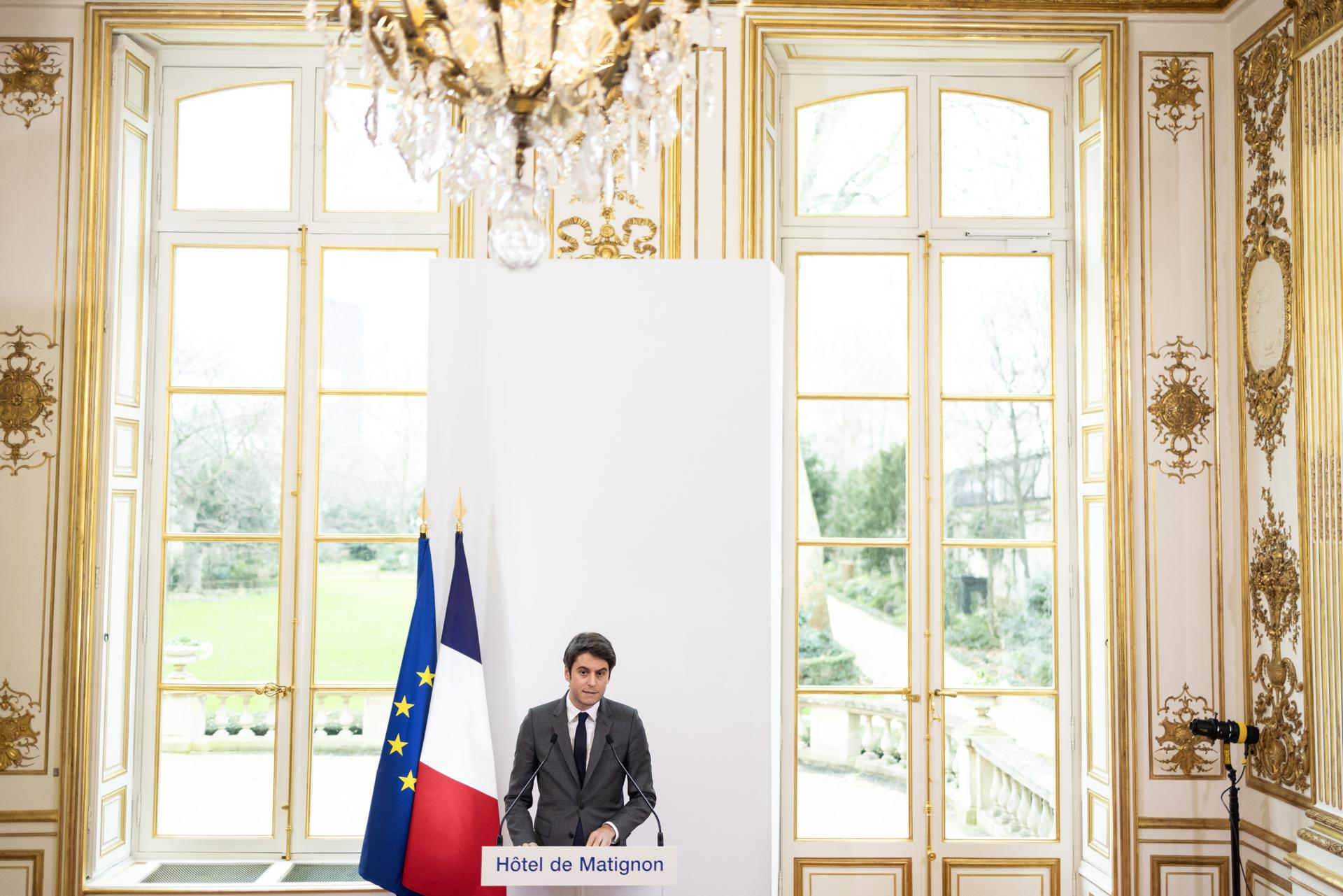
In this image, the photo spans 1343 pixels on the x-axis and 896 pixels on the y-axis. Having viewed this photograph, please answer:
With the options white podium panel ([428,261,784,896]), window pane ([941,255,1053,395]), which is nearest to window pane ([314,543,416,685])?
white podium panel ([428,261,784,896])

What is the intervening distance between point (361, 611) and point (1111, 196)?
3146 mm

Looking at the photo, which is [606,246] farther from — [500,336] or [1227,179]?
[1227,179]

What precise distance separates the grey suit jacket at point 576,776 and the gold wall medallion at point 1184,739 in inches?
75.3

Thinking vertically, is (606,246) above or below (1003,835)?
above

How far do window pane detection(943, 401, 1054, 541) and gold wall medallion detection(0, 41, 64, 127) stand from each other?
137 inches

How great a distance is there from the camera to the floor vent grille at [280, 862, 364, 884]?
3.54 m

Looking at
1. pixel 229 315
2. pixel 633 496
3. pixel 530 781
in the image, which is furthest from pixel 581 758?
pixel 229 315

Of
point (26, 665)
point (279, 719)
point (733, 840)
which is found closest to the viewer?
point (733, 840)

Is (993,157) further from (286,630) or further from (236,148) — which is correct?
(286,630)

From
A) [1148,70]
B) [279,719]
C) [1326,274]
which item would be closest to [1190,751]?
[1326,274]

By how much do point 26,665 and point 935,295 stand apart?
3541 mm

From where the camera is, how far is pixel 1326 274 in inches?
121

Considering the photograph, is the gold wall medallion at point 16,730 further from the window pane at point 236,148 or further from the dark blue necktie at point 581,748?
the dark blue necktie at point 581,748

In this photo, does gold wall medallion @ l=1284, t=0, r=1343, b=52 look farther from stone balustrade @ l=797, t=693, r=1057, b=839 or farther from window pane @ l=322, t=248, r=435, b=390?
window pane @ l=322, t=248, r=435, b=390
